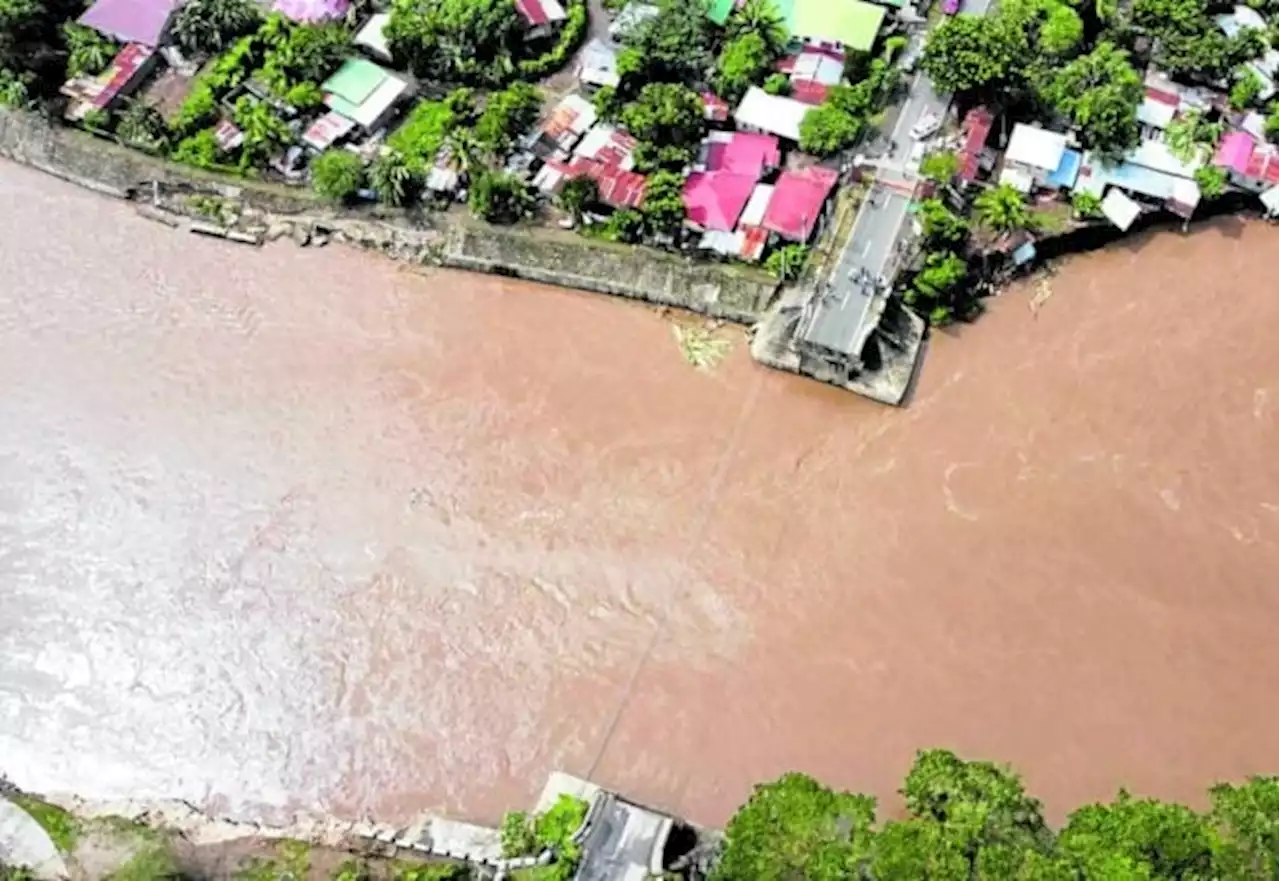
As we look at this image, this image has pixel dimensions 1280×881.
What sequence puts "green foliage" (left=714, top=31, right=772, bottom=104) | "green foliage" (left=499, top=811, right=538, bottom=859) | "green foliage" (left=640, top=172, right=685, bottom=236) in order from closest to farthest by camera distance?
"green foliage" (left=499, top=811, right=538, bottom=859)
"green foliage" (left=640, top=172, right=685, bottom=236)
"green foliage" (left=714, top=31, right=772, bottom=104)

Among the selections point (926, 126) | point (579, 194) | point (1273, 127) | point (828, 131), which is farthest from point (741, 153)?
point (1273, 127)

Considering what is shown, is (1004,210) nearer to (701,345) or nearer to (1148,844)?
(701,345)

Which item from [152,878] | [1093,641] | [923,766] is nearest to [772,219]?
[1093,641]

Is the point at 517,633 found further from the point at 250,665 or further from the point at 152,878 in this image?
the point at 152,878

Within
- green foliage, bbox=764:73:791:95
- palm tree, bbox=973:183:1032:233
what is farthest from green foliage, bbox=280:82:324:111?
palm tree, bbox=973:183:1032:233

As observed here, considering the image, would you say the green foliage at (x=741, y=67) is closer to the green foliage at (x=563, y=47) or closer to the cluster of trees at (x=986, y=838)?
the green foliage at (x=563, y=47)

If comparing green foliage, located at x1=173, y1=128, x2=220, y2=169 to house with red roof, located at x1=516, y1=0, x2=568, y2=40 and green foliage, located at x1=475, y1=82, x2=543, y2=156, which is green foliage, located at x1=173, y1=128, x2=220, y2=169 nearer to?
green foliage, located at x1=475, y1=82, x2=543, y2=156
